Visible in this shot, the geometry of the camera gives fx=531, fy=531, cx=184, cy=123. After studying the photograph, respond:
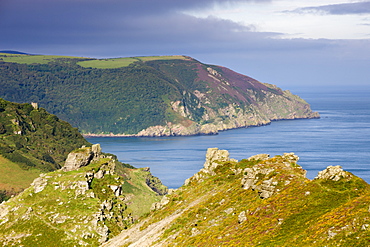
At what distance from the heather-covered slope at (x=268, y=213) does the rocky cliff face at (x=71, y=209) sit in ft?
53.9

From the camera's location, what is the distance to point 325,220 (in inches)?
1756

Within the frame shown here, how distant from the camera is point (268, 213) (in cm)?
5475

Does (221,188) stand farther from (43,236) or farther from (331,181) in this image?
(43,236)

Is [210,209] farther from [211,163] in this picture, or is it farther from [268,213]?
[211,163]

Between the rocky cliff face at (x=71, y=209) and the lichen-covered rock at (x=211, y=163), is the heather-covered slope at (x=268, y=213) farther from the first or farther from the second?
the rocky cliff face at (x=71, y=209)

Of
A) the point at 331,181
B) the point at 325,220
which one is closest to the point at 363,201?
the point at 325,220

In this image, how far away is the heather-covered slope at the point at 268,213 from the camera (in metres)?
43.0

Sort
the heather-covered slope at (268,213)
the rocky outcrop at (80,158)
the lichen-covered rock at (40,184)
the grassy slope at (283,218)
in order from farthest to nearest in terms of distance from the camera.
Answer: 1. the rocky outcrop at (80,158)
2. the lichen-covered rock at (40,184)
3. the heather-covered slope at (268,213)
4. the grassy slope at (283,218)

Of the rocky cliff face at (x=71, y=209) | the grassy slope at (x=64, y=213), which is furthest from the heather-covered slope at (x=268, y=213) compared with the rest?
the grassy slope at (x=64, y=213)

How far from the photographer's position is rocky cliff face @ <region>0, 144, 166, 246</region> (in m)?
97.3

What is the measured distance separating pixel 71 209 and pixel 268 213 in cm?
5855

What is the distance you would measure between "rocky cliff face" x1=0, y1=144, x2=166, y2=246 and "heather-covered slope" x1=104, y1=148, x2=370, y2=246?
16415mm

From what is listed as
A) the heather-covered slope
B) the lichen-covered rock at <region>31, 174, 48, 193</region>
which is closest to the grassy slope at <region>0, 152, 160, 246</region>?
the lichen-covered rock at <region>31, 174, 48, 193</region>

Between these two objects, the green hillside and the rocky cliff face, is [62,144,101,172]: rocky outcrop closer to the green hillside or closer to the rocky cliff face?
the rocky cliff face
